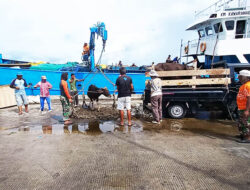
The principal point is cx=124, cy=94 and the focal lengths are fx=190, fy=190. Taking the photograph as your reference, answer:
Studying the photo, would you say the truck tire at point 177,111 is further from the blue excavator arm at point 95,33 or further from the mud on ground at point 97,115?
the blue excavator arm at point 95,33

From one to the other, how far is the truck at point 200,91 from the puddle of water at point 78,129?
175cm

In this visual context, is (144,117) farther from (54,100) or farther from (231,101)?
(54,100)

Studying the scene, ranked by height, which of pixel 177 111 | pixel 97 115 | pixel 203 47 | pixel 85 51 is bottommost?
pixel 97 115

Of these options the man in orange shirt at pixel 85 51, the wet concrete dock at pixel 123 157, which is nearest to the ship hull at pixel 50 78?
the man in orange shirt at pixel 85 51

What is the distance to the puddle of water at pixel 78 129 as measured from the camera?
5594 millimetres

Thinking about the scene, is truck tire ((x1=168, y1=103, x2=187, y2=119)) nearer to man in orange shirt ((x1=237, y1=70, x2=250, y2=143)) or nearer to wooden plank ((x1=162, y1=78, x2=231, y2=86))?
wooden plank ((x1=162, y1=78, x2=231, y2=86))

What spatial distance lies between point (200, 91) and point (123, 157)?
4.36m

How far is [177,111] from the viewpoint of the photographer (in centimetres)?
722

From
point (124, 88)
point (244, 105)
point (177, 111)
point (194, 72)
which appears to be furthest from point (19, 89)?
point (244, 105)

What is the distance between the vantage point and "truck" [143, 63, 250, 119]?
6707 mm

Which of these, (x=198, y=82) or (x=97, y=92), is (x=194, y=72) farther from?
(x=97, y=92)

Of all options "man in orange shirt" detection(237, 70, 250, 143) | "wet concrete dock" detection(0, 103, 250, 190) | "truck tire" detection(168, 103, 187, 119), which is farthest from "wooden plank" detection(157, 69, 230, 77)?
"man in orange shirt" detection(237, 70, 250, 143)

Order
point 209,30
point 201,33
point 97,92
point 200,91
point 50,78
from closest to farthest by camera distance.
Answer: point 200,91, point 97,92, point 209,30, point 50,78, point 201,33

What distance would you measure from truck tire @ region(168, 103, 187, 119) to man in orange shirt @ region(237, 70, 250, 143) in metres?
2.51
